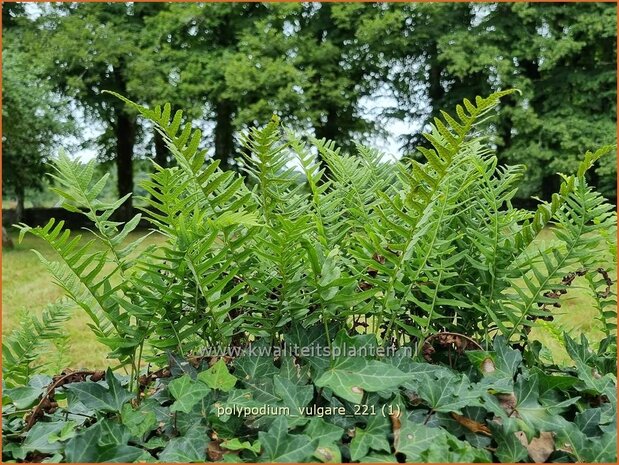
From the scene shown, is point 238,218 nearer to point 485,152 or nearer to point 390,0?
point 485,152

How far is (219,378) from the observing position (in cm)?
85

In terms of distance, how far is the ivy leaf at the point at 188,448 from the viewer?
0.77 m

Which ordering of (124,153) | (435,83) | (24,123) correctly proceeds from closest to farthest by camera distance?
(24,123) < (124,153) < (435,83)

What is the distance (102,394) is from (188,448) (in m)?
0.18

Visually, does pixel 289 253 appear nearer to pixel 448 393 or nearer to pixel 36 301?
pixel 448 393

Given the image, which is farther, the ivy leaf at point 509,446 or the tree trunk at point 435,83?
the tree trunk at point 435,83

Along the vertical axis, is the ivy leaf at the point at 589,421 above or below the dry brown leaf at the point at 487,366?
below

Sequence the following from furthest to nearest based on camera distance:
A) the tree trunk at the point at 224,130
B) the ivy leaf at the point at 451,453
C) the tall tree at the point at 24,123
Answer: the tree trunk at the point at 224,130
the tall tree at the point at 24,123
the ivy leaf at the point at 451,453

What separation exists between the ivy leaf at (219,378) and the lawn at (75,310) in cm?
57

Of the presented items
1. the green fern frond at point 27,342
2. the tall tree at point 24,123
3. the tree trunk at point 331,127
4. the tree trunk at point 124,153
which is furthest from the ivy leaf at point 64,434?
the tree trunk at point 124,153

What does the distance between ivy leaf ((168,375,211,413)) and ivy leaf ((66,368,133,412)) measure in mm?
96

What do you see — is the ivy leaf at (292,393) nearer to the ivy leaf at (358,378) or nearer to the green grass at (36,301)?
the ivy leaf at (358,378)

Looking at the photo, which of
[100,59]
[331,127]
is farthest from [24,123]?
[331,127]

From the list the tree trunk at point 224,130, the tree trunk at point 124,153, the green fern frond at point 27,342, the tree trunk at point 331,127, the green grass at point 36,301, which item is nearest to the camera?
the green fern frond at point 27,342
